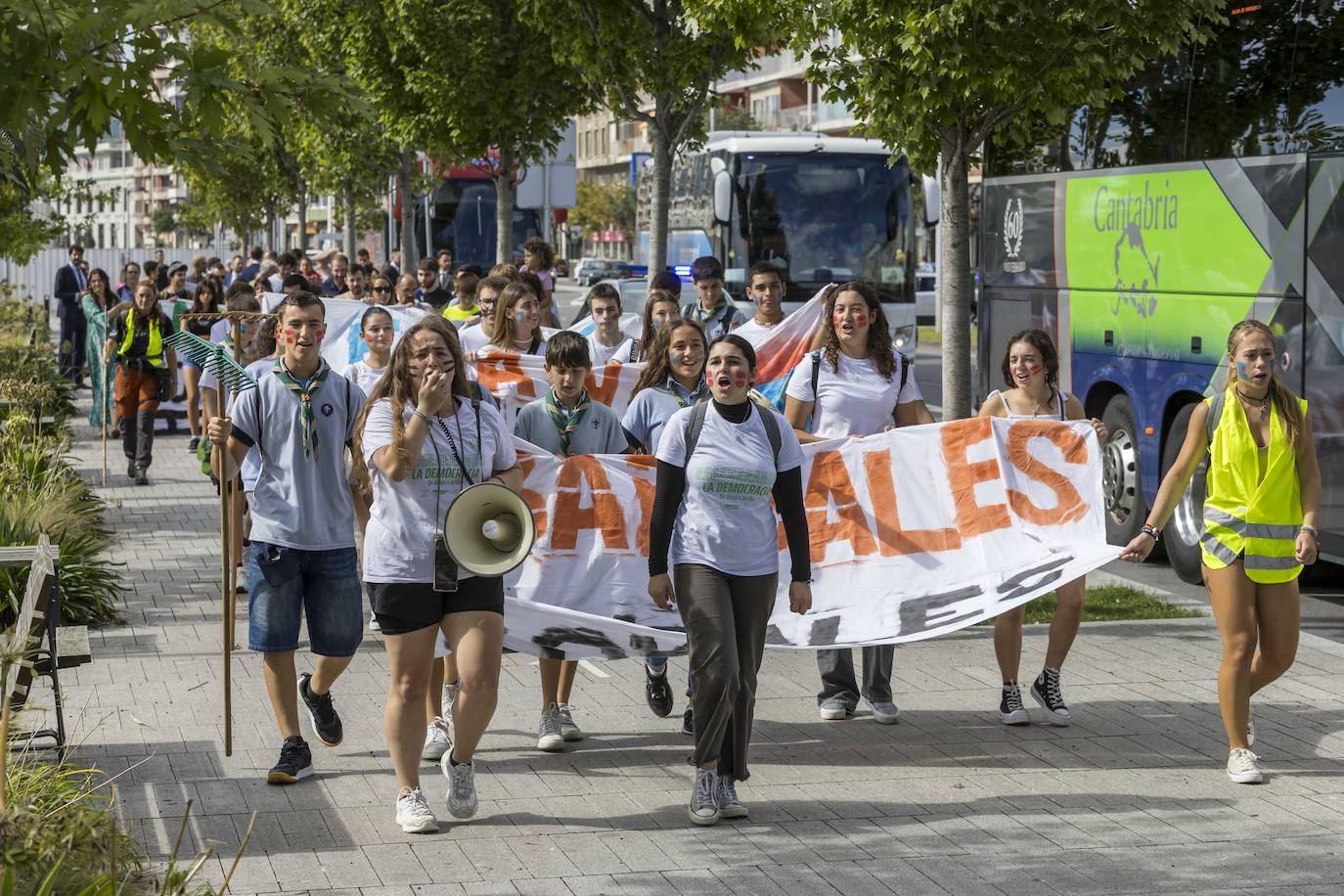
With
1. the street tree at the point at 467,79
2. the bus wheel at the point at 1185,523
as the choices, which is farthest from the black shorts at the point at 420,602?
the street tree at the point at 467,79

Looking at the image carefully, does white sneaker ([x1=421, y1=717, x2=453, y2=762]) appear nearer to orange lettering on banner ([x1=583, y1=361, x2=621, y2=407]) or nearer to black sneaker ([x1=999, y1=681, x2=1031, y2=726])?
black sneaker ([x1=999, y1=681, x2=1031, y2=726])

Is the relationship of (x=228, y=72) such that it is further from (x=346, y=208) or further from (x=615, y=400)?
(x=346, y=208)

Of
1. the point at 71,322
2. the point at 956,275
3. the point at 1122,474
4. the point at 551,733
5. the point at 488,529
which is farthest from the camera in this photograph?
the point at 71,322

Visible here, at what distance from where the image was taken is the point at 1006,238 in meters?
15.6

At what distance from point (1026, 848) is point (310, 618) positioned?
9.76 ft

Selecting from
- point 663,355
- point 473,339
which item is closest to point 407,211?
point 473,339

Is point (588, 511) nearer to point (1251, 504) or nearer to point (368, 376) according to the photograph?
point (368, 376)

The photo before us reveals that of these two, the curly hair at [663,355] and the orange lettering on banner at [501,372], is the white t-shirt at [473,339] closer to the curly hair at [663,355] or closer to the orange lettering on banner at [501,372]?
the orange lettering on banner at [501,372]

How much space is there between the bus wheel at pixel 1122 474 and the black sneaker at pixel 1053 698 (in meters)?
5.38

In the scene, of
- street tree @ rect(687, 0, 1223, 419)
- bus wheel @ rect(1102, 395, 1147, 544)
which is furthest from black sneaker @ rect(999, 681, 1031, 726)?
bus wheel @ rect(1102, 395, 1147, 544)

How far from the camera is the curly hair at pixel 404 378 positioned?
22.0ft

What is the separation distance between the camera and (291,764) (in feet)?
24.2

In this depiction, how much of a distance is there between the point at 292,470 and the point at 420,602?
1.00 meters

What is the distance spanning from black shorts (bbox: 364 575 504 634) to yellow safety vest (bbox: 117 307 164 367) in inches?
431
